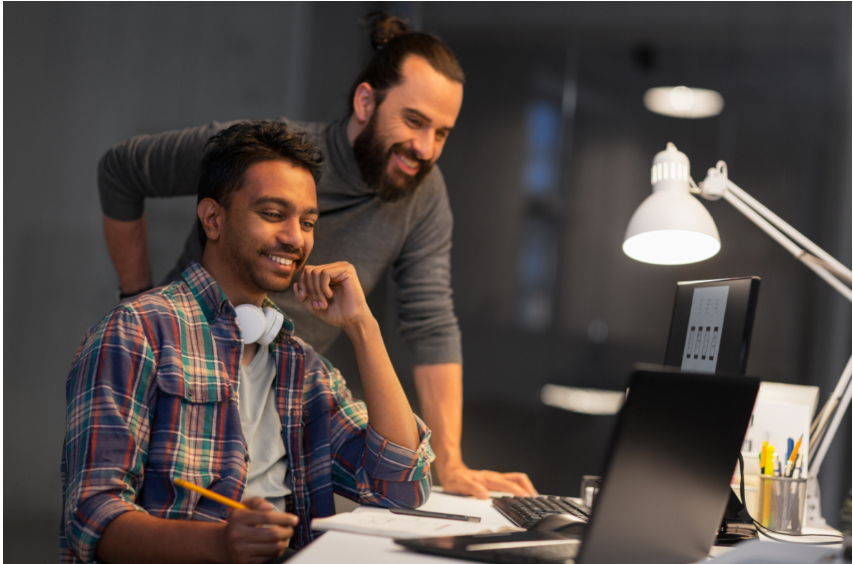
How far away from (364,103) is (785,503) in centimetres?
120

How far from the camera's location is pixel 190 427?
1.08 meters

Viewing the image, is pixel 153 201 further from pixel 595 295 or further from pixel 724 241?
pixel 724 241

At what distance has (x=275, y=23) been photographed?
218 cm

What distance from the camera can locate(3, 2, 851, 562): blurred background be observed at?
7.12 ft

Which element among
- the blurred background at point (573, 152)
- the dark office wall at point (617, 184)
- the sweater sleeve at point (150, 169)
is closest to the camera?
the sweater sleeve at point (150, 169)

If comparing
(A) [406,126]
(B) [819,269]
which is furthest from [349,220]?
(B) [819,269]

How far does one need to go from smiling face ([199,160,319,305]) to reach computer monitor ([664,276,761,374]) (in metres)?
0.67

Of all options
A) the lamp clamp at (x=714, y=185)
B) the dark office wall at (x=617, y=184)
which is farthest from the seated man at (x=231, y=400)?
the dark office wall at (x=617, y=184)

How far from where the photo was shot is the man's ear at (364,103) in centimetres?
167

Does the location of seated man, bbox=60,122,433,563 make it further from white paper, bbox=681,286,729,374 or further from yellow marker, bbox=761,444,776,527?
yellow marker, bbox=761,444,776,527

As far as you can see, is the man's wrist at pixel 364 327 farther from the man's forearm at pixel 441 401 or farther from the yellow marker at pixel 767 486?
the yellow marker at pixel 767 486

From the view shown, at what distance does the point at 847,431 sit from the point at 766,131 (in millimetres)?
1069

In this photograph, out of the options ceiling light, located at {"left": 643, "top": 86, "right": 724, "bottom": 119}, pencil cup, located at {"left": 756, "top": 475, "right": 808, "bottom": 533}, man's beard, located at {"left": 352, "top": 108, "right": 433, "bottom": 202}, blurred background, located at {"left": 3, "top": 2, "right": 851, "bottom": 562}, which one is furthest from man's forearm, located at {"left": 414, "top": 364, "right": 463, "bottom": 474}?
ceiling light, located at {"left": 643, "top": 86, "right": 724, "bottom": 119}

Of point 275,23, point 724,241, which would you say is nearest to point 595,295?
point 724,241
